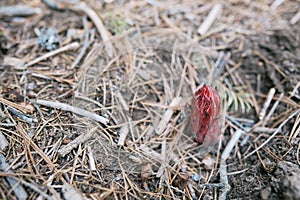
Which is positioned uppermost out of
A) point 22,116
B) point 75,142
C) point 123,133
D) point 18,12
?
point 18,12

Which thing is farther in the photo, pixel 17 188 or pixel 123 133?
pixel 123 133

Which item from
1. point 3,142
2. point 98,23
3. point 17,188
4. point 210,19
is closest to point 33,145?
point 3,142

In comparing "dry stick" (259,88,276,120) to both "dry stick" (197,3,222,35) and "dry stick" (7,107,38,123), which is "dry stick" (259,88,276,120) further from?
"dry stick" (7,107,38,123)

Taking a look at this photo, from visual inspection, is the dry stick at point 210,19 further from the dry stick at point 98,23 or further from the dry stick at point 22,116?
the dry stick at point 22,116

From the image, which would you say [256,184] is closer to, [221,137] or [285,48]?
[221,137]

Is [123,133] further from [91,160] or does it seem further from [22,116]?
[22,116]

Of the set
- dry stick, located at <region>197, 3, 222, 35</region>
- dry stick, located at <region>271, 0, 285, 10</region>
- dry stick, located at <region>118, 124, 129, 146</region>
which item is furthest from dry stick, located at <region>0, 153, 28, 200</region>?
dry stick, located at <region>271, 0, 285, 10</region>

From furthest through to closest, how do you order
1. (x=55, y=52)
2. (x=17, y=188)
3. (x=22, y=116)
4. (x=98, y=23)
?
1. (x=98, y=23)
2. (x=55, y=52)
3. (x=22, y=116)
4. (x=17, y=188)
